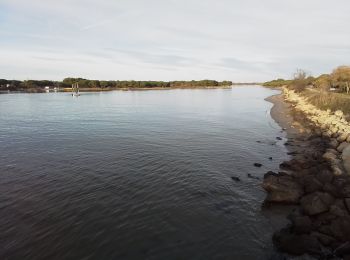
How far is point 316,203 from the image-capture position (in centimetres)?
1584

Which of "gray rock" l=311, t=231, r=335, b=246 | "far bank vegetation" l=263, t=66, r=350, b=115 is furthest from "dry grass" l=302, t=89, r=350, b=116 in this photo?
"gray rock" l=311, t=231, r=335, b=246

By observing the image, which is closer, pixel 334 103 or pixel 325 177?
pixel 325 177

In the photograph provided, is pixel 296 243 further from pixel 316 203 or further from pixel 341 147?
pixel 341 147

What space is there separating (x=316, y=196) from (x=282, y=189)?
2114mm

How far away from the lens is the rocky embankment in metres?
12.9

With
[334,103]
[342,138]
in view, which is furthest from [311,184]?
[334,103]

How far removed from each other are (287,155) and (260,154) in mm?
2346

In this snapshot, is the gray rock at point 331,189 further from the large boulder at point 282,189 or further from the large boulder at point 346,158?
the large boulder at point 346,158

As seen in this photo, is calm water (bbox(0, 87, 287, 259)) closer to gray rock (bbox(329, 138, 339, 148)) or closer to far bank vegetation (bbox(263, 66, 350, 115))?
gray rock (bbox(329, 138, 339, 148))

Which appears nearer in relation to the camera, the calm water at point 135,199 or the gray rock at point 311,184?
the calm water at point 135,199

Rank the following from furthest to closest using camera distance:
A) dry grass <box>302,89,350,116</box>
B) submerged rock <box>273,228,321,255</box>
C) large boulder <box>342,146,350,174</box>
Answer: dry grass <box>302,89,350,116</box> < large boulder <box>342,146,350,174</box> < submerged rock <box>273,228,321,255</box>

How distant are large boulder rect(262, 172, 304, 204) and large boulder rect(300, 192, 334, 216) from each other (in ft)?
2.38

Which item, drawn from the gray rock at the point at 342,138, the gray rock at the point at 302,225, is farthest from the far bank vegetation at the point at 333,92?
the gray rock at the point at 302,225

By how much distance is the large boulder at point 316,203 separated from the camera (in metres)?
15.6
